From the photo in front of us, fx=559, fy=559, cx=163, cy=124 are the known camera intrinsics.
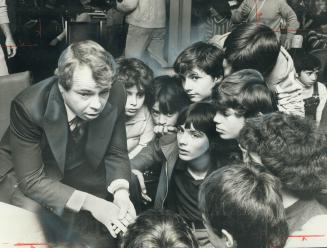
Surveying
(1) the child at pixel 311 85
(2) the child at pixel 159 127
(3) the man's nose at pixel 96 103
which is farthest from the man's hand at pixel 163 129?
(1) the child at pixel 311 85

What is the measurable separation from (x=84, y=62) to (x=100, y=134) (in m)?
0.50

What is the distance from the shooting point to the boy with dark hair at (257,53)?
3773 mm

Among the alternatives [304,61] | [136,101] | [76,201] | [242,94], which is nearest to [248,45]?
[242,94]

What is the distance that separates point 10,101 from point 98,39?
2.24 ft

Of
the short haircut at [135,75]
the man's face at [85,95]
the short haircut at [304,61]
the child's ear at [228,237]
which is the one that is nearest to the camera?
the child's ear at [228,237]

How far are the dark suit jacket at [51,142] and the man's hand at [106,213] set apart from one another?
0.14m

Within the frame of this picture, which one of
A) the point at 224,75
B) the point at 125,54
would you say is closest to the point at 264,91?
the point at 224,75

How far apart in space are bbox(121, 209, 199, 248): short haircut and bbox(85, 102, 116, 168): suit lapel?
0.52 m

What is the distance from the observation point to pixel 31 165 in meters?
3.58

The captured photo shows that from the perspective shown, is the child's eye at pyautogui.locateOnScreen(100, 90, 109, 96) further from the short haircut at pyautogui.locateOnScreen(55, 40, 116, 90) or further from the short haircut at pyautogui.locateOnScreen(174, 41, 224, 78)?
the short haircut at pyautogui.locateOnScreen(174, 41, 224, 78)

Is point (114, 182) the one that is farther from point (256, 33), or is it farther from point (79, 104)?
point (256, 33)

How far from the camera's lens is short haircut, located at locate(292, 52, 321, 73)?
12.8 ft

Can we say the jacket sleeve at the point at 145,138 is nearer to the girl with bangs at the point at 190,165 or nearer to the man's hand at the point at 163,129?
the man's hand at the point at 163,129

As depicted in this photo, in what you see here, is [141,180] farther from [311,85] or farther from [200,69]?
[311,85]
